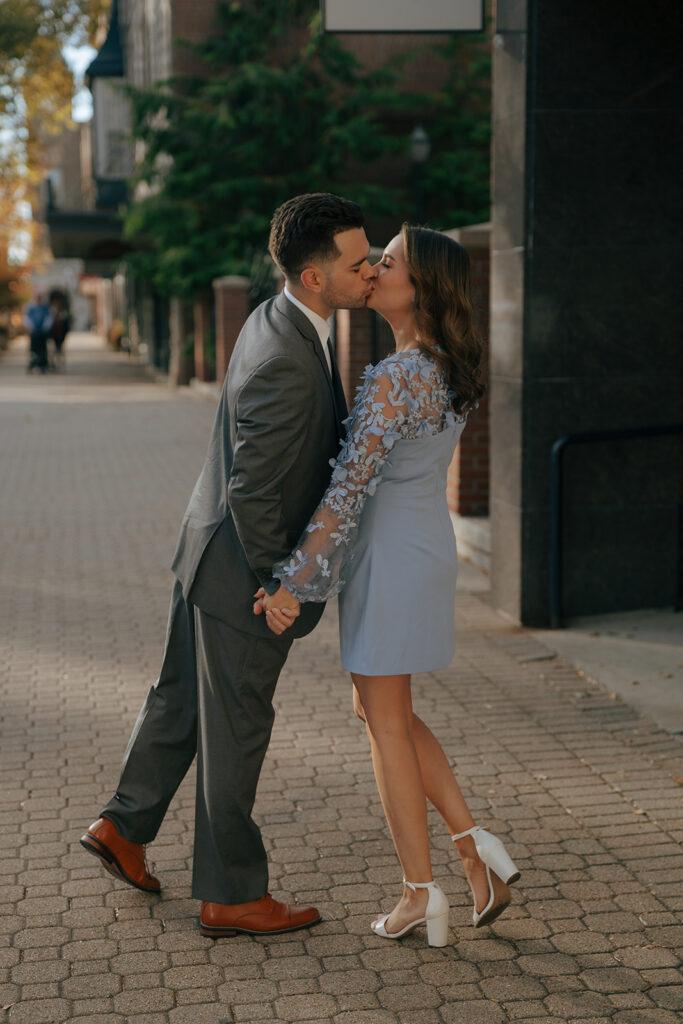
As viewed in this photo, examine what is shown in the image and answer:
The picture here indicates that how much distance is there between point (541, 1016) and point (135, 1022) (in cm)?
98

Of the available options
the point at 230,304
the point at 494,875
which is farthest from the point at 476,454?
the point at 230,304

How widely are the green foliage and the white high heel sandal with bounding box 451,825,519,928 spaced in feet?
60.2

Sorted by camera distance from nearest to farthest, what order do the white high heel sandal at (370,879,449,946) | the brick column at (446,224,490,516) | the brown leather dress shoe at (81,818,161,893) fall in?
the white high heel sandal at (370,879,449,946) < the brown leather dress shoe at (81,818,161,893) < the brick column at (446,224,490,516)

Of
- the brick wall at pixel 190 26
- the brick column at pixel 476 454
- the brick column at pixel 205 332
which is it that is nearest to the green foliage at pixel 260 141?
the brick column at pixel 205 332

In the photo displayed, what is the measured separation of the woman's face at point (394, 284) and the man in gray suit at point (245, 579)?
0.14ft

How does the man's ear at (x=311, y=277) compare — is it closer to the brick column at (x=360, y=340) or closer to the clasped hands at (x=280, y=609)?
the clasped hands at (x=280, y=609)

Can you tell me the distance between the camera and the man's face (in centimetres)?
317

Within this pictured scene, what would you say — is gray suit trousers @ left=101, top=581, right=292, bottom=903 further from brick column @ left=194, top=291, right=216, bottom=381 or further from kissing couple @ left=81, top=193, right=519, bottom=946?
brick column @ left=194, top=291, right=216, bottom=381

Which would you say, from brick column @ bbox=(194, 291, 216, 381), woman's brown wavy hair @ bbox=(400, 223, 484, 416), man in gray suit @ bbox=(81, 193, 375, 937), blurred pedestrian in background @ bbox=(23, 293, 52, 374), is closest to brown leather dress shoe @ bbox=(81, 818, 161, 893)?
man in gray suit @ bbox=(81, 193, 375, 937)

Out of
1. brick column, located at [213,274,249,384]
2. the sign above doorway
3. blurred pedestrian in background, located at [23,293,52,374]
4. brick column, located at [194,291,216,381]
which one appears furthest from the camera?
blurred pedestrian in background, located at [23,293,52,374]

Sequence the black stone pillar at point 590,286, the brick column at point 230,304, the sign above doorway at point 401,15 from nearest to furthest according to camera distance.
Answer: the sign above doorway at point 401,15 < the black stone pillar at point 590,286 < the brick column at point 230,304

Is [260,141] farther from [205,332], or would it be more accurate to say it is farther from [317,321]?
[317,321]

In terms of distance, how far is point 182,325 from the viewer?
26.7m

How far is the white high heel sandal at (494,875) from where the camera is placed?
3441mm
